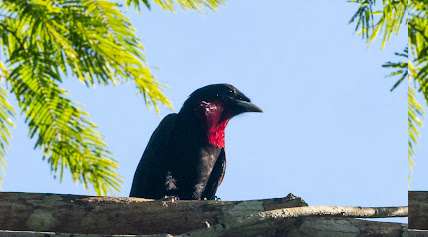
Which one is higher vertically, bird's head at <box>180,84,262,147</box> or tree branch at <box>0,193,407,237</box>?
bird's head at <box>180,84,262,147</box>

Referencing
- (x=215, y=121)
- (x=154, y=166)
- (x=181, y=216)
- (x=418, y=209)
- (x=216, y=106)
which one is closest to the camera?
(x=181, y=216)

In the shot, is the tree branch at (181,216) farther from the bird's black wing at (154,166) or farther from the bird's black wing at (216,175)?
the bird's black wing at (216,175)

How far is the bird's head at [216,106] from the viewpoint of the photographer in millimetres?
4590

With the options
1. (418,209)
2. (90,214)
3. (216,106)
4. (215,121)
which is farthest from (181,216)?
(216,106)

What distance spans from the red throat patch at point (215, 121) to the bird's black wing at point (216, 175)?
0.07 meters

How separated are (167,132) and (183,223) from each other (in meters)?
2.12

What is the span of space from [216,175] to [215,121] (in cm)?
29

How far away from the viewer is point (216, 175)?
15.2 feet

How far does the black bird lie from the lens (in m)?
4.44

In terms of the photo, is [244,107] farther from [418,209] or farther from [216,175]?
[418,209]

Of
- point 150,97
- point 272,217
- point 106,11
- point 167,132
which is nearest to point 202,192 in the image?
point 167,132

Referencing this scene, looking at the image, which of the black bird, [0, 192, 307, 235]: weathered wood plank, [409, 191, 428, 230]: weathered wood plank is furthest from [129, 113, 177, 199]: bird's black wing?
[409, 191, 428, 230]: weathered wood plank

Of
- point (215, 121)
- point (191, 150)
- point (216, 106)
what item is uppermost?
point (216, 106)

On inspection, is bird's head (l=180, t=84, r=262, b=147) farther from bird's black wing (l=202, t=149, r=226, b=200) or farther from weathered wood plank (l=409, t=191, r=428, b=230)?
weathered wood plank (l=409, t=191, r=428, b=230)
